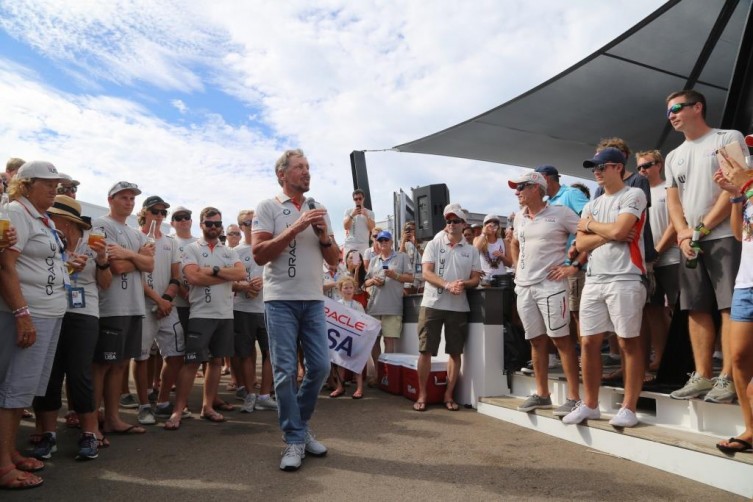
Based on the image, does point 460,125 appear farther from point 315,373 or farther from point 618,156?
point 315,373

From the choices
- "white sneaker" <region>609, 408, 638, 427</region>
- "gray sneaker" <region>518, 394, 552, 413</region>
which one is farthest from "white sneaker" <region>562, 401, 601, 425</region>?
"gray sneaker" <region>518, 394, 552, 413</region>

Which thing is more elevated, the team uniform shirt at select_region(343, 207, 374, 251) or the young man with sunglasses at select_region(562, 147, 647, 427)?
the team uniform shirt at select_region(343, 207, 374, 251)

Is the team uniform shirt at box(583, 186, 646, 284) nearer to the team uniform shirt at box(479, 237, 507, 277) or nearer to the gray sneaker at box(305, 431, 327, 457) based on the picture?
the gray sneaker at box(305, 431, 327, 457)

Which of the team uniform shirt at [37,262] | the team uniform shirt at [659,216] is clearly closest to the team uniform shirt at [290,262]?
the team uniform shirt at [37,262]

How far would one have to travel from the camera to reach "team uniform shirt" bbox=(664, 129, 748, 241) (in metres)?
3.54

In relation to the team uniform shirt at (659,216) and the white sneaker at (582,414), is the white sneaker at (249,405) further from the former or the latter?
the team uniform shirt at (659,216)

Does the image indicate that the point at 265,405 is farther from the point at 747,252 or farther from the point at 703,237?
the point at 747,252

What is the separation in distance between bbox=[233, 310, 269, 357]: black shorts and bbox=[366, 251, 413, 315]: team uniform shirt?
1.80m

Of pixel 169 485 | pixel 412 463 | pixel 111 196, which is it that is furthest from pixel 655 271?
pixel 111 196

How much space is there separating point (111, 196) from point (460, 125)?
6.91m

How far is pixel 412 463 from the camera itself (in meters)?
3.67

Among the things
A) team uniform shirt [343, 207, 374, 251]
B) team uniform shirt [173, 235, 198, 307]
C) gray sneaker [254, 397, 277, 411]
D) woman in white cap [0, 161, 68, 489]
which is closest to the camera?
woman in white cap [0, 161, 68, 489]

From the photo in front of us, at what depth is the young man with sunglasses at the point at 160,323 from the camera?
5.07 m

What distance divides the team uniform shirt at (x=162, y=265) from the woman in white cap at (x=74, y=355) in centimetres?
120
